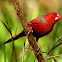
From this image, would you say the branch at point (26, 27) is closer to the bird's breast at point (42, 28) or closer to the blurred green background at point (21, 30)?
the blurred green background at point (21, 30)

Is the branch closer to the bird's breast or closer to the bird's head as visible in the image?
the bird's breast

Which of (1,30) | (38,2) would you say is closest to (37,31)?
(1,30)

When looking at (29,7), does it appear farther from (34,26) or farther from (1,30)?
(34,26)

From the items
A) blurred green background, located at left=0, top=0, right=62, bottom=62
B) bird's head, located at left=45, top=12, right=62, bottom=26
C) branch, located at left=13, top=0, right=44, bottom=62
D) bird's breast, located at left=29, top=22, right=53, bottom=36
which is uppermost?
branch, located at left=13, top=0, right=44, bottom=62

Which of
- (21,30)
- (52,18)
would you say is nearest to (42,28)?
(52,18)

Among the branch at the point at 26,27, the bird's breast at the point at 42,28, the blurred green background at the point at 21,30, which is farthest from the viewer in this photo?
the blurred green background at the point at 21,30

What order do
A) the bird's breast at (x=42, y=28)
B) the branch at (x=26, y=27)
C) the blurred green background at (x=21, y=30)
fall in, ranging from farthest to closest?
the blurred green background at (x=21, y=30)
the bird's breast at (x=42, y=28)
the branch at (x=26, y=27)

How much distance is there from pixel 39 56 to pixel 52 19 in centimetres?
42

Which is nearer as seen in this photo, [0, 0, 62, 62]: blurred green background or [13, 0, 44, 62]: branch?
[13, 0, 44, 62]: branch

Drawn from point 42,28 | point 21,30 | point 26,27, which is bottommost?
point 21,30

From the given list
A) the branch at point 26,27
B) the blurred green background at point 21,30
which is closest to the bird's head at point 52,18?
the blurred green background at point 21,30

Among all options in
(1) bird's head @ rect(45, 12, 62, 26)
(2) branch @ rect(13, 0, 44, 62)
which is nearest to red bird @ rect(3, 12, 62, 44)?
(1) bird's head @ rect(45, 12, 62, 26)

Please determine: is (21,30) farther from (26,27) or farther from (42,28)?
(26,27)

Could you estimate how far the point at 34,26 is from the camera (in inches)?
53.8
